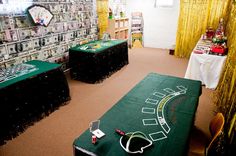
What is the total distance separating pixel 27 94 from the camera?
2.41 metres

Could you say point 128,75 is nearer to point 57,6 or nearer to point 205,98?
point 205,98

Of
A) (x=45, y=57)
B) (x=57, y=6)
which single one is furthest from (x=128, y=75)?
(x=57, y=6)

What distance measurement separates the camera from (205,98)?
10.8ft

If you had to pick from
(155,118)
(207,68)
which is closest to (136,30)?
(207,68)

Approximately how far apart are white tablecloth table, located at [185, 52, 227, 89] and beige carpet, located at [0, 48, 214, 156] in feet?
0.70

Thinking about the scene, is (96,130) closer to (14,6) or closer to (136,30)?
(14,6)

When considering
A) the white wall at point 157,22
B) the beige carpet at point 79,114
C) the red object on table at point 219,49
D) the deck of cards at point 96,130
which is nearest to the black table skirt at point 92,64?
the beige carpet at point 79,114

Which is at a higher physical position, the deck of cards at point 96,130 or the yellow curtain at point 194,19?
the yellow curtain at point 194,19

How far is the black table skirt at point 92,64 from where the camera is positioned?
3.66m

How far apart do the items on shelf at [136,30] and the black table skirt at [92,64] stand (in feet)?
8.79

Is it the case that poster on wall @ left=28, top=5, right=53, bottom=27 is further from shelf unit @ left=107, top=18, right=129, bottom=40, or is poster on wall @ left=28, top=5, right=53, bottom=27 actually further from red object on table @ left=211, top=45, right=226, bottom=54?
red object on table @ left=211, top=45, right=226, bottom=54

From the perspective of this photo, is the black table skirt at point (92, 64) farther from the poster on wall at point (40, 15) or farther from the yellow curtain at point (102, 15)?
the yellow curtain at point (102, 15)

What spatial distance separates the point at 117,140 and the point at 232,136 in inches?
45.8

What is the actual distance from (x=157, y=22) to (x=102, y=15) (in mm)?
2253
